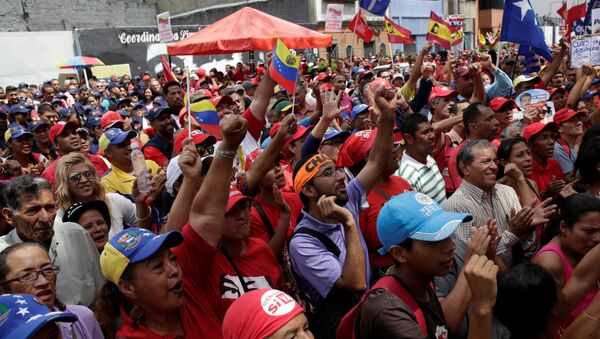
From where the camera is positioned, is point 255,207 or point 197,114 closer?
point 255,207

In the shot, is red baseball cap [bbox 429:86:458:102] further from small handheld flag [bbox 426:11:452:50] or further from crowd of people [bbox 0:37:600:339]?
small handheld flag [bbox 426:11:452:50]

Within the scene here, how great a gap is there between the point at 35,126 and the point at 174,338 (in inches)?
229

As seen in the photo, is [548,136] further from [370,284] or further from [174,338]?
[174,338]

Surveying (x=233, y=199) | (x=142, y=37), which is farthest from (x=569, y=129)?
(x=142, y=37)

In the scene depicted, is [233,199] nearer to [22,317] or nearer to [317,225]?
[317,225]

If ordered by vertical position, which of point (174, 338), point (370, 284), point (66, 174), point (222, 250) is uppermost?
point (66, 174)

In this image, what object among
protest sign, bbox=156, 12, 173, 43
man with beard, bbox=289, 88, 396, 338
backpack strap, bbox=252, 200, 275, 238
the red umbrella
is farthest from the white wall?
man with beard, bbox=289, 88, 396, 338

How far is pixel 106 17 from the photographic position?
104ft

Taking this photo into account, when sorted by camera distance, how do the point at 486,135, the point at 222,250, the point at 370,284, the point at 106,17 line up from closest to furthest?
the point at 222,250
the point at 370,284
the point at 486,135
the point at 106,17

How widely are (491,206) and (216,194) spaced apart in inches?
81.5

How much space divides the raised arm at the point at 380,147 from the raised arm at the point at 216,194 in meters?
1.23

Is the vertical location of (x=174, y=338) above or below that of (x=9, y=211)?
below

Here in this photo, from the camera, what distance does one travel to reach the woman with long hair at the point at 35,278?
244 centimetres

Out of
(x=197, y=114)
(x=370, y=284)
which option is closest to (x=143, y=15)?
(x=197, y=114)
